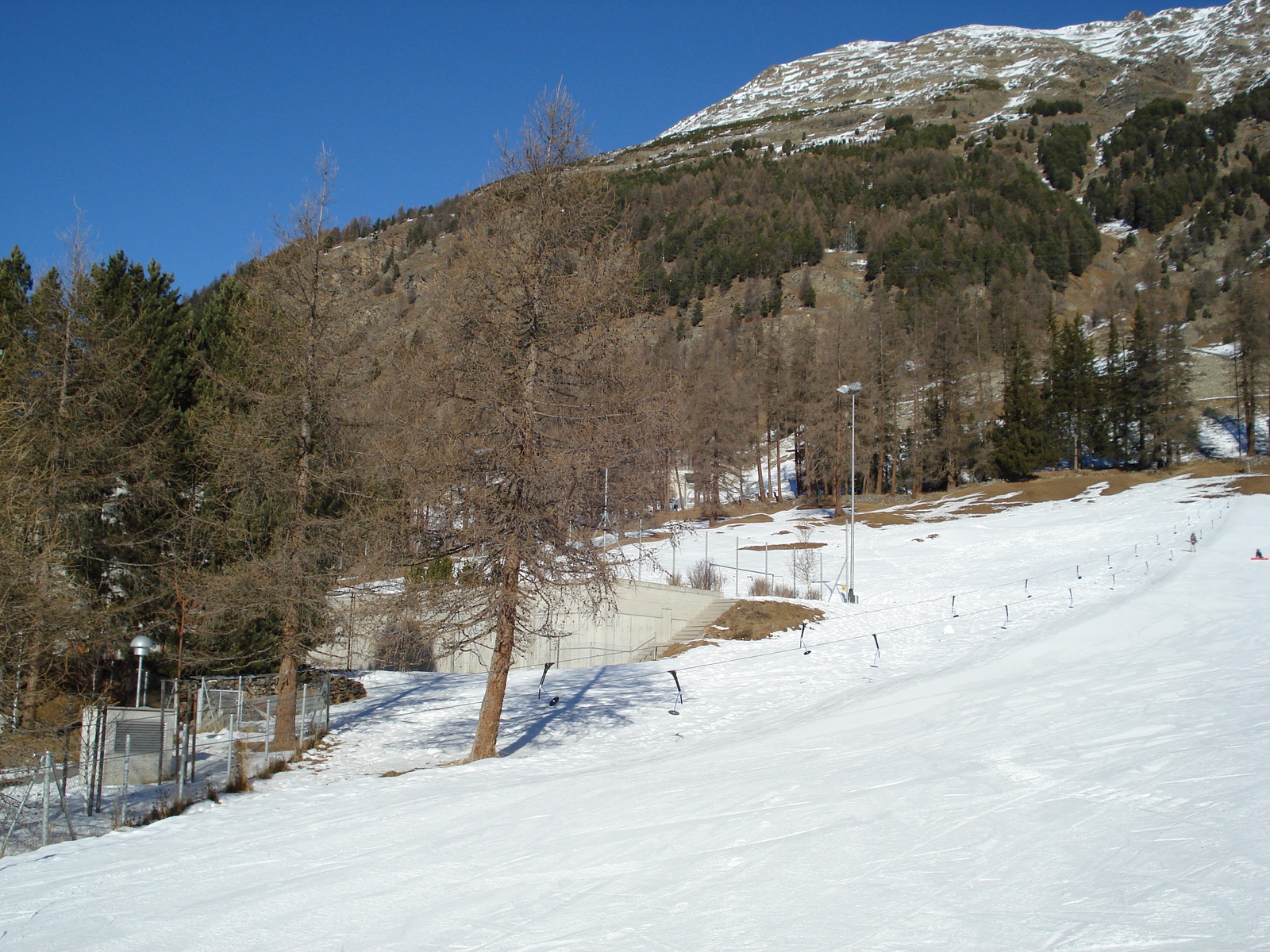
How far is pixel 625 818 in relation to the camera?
28.1 ft

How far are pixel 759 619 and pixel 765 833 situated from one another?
63.4 ft

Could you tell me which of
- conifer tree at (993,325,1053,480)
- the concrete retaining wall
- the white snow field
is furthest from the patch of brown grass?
conifer tree at (993,325,1053,480)

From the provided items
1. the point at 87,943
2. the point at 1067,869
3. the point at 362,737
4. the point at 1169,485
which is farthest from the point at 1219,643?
the point at 1169,485

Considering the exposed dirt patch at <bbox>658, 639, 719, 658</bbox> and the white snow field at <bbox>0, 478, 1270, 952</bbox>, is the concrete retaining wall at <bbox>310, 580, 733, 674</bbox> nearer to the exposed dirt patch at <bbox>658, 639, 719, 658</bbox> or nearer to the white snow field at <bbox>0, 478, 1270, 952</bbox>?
the exposed dirt patch at <bbox>658, 639, 719, 658</bbox>

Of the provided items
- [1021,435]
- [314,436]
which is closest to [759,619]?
[314,436]

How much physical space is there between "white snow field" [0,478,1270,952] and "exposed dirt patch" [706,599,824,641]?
717 cm

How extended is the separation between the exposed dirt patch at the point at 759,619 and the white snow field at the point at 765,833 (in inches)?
282

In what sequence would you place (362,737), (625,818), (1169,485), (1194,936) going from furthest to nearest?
(1169,485) < (362,737) < (625,818) < (1194,936)

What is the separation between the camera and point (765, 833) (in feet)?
25.2

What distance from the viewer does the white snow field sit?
5660 mm

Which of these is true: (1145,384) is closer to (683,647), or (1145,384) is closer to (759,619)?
(759,619)

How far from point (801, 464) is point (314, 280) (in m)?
56.0

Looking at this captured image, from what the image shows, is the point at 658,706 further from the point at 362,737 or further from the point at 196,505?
the point at 196,505

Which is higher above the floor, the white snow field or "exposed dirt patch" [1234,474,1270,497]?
"exposed dirt patch" [1234,474,1270,497]
